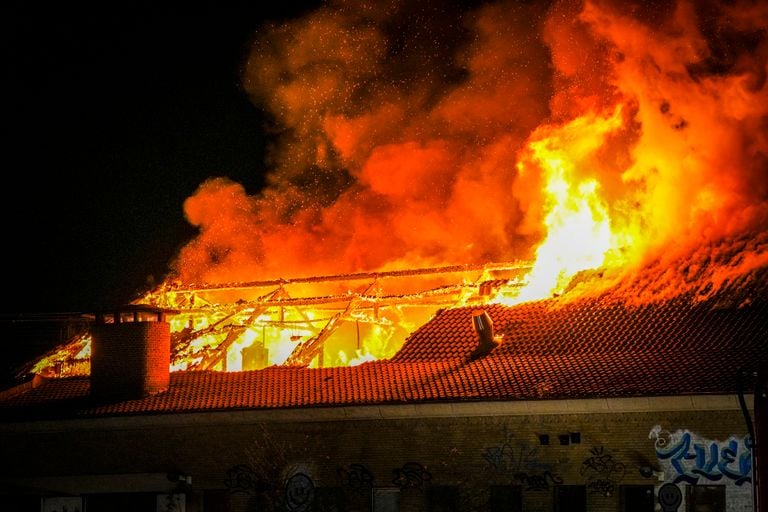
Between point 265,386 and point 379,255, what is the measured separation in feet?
72.7

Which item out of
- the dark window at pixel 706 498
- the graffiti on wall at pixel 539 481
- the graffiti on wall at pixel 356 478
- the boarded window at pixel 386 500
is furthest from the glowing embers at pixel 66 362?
the dark window at pixel 706 498

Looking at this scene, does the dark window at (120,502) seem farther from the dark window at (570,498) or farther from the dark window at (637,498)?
the dark window at (637,498)

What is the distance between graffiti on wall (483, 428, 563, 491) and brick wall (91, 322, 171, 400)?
26.4 feet

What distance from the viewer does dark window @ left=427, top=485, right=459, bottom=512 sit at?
21.6 meters

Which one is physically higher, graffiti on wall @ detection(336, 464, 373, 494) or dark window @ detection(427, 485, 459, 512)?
graffiti on wall @ detection(336, 464, 373, 494)

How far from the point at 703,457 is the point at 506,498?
3.90 metres

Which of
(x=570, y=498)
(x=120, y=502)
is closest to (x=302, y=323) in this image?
(x=120, y=502)

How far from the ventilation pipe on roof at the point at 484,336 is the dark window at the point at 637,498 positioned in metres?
5.21

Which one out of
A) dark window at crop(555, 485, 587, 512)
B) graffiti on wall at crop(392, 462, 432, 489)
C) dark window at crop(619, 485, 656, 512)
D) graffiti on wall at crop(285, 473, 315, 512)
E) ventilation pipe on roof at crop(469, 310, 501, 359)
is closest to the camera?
dark window at crop(619, 485, 656, 512)

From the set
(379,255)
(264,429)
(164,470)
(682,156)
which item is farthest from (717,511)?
(379,255)

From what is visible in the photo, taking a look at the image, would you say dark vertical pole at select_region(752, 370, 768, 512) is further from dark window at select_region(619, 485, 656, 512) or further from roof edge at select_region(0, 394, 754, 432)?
dark window at select_region(619, 485, 656, 512)

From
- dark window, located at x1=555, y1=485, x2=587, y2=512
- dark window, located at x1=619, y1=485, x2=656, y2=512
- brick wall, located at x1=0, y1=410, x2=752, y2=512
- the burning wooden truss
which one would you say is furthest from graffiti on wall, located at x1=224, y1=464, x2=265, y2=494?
dark window, located at x1=619, y1=485, x2=656, y2=512

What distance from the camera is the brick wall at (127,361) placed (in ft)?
79.9

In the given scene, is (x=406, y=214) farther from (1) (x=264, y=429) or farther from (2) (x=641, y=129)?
Result: (1) (x=264, y=429)
